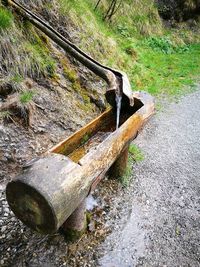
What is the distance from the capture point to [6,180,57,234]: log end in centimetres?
250

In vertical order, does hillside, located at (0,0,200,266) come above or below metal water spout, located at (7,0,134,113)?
below

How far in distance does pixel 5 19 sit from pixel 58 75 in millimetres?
1279

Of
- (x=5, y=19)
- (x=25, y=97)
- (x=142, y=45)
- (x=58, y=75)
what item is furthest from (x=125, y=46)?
(x=25, y=97)

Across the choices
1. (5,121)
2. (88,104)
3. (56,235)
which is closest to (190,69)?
(88,104)

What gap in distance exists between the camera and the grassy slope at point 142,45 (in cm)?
764

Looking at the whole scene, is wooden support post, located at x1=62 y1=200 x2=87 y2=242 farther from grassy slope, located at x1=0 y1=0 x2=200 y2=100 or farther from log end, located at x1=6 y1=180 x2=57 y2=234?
grassy slope, located at x1=0 y1=0 x2=200 y2=100

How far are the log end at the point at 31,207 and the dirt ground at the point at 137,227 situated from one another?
2.27 ft

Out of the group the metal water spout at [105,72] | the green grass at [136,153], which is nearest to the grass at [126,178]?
the green grass at [136,153]

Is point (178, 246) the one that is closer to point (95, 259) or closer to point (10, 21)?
point (95, 259)

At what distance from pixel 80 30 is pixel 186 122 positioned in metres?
3.23

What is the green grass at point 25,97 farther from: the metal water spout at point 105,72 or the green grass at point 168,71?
the green grass at point 168,71

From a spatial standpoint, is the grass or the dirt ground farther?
the grass

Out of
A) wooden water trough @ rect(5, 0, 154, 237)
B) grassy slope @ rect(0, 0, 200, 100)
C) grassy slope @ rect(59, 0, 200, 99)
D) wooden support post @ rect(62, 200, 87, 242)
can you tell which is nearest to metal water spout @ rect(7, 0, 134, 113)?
wooden water trough @ rect(5, 0, 154, 237)

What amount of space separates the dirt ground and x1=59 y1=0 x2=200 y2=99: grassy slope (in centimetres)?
307
